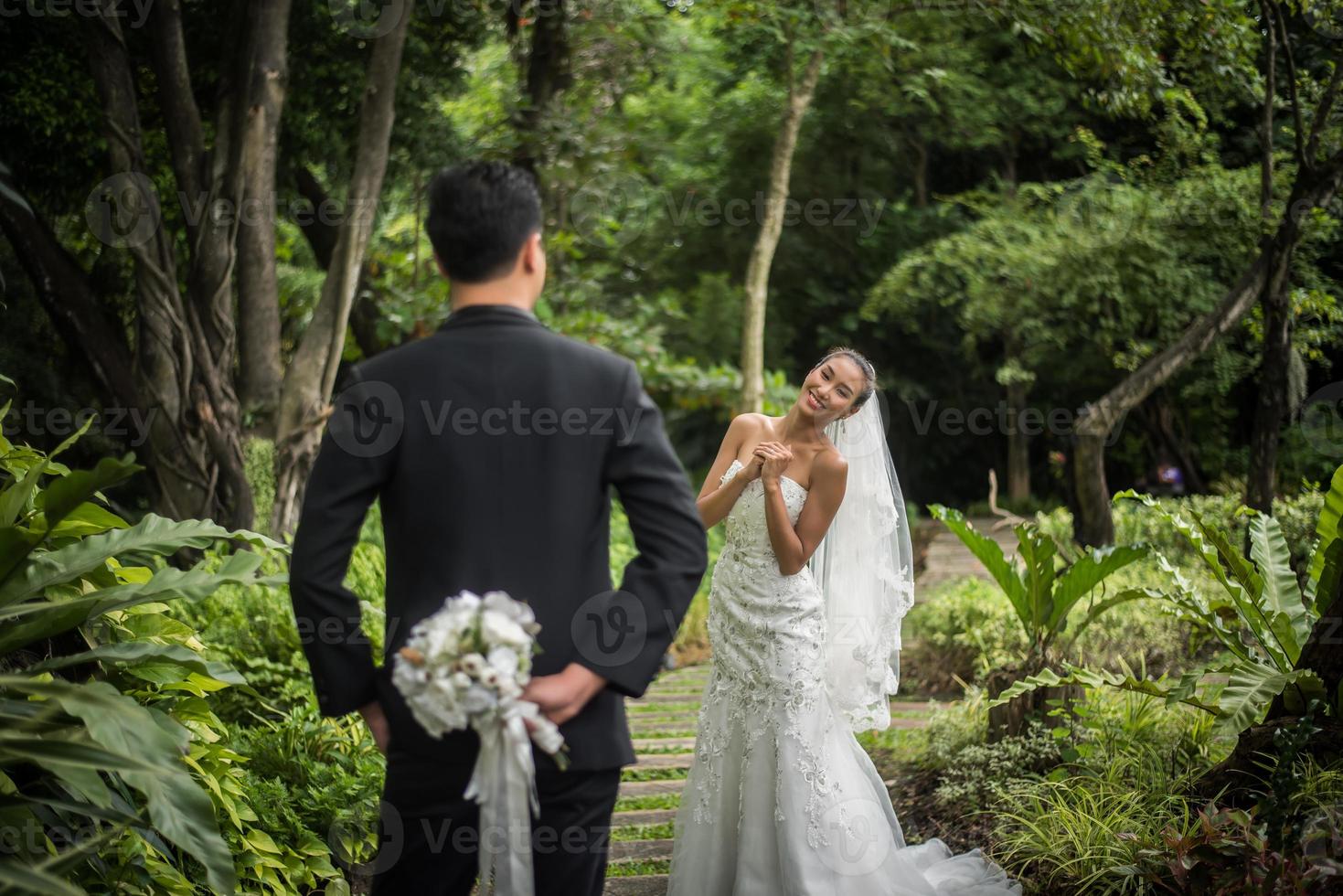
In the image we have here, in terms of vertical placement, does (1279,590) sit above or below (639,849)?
above

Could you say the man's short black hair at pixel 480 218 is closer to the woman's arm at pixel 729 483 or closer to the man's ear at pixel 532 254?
the man's ear at pixel 532 254

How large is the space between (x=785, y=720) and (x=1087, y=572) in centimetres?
Result: 187

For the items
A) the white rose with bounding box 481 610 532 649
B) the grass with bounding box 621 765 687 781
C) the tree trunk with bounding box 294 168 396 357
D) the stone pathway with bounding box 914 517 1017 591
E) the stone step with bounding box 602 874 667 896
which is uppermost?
the tree trunk with bounding box 294 168 396 357

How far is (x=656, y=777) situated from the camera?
18.2 ft

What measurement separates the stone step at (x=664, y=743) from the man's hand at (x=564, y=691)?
4081 millimetres

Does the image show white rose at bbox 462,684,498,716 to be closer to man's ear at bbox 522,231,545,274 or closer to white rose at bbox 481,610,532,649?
white rose at bbox 481,610,532,649

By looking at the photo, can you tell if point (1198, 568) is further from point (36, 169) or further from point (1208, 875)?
point (36, 169)

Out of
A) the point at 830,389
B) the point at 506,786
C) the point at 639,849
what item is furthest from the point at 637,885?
the point at 506,786

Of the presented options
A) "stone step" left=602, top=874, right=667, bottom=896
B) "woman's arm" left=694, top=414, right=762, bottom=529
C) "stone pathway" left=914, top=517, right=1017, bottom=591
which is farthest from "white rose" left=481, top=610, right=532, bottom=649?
"stone pathway" left=914, top=517, right=1017, bottom=591

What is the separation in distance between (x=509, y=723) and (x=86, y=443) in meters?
9.17

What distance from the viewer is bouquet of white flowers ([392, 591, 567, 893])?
186 centimetres

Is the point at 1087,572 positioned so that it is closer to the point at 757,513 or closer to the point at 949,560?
the point at 757,513

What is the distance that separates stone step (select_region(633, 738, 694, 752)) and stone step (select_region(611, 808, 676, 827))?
0.89m

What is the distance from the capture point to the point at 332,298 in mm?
7574
